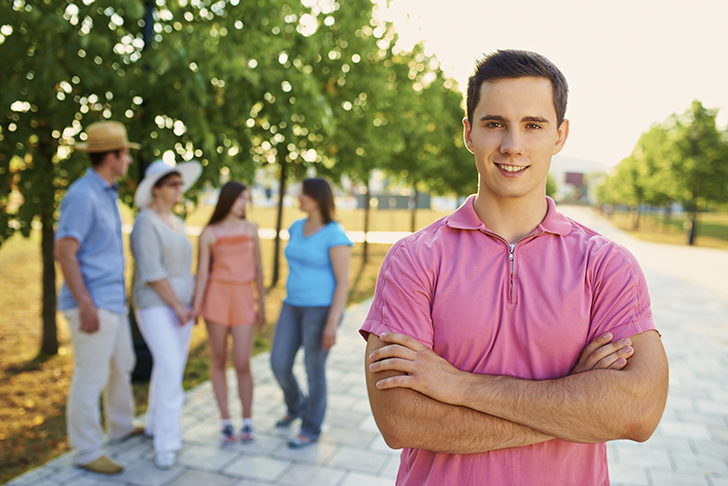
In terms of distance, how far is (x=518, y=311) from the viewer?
5.55 feet

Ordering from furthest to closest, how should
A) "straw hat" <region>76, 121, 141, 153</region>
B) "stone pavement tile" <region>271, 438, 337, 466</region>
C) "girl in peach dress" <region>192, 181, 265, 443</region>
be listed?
"girl in peach dress" <region>192, 181, 265, 443</region> → "stone pavement tile" <region>271, 438, 337, 466</region> → "straw hat" <region>76, 121, 141, 153</region>

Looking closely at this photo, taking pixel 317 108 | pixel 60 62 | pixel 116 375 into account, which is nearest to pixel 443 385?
pixel 116 375

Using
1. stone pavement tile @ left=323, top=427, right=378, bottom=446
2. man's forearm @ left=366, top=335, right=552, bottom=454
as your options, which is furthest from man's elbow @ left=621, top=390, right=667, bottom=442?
stone pavement tile @ left=323, top=427, right=378, bottom=446

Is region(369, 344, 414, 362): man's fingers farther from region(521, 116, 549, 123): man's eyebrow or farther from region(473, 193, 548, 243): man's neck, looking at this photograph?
region(521, 116, 549, 123): man's eyebrow

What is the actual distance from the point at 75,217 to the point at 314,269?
182 cm

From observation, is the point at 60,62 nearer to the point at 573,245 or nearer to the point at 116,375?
the point at 116,375

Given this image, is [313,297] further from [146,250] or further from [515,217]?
[515,217]

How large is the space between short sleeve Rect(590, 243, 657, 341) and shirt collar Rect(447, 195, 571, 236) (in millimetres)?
163

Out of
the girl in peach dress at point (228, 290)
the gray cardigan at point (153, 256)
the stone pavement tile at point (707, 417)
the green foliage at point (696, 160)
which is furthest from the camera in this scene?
the green foliage at point (696, 160)

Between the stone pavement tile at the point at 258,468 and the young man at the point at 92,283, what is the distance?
34.1 inches

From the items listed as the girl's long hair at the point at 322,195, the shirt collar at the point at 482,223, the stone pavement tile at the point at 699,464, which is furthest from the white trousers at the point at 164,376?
the stone pavement tile at the point at 699,464

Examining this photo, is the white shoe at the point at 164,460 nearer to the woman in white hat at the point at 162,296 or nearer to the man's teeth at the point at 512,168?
the woman in white hat at the point at 162,296

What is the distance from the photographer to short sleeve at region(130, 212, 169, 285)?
4.48m

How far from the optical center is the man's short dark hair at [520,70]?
1.70 m
